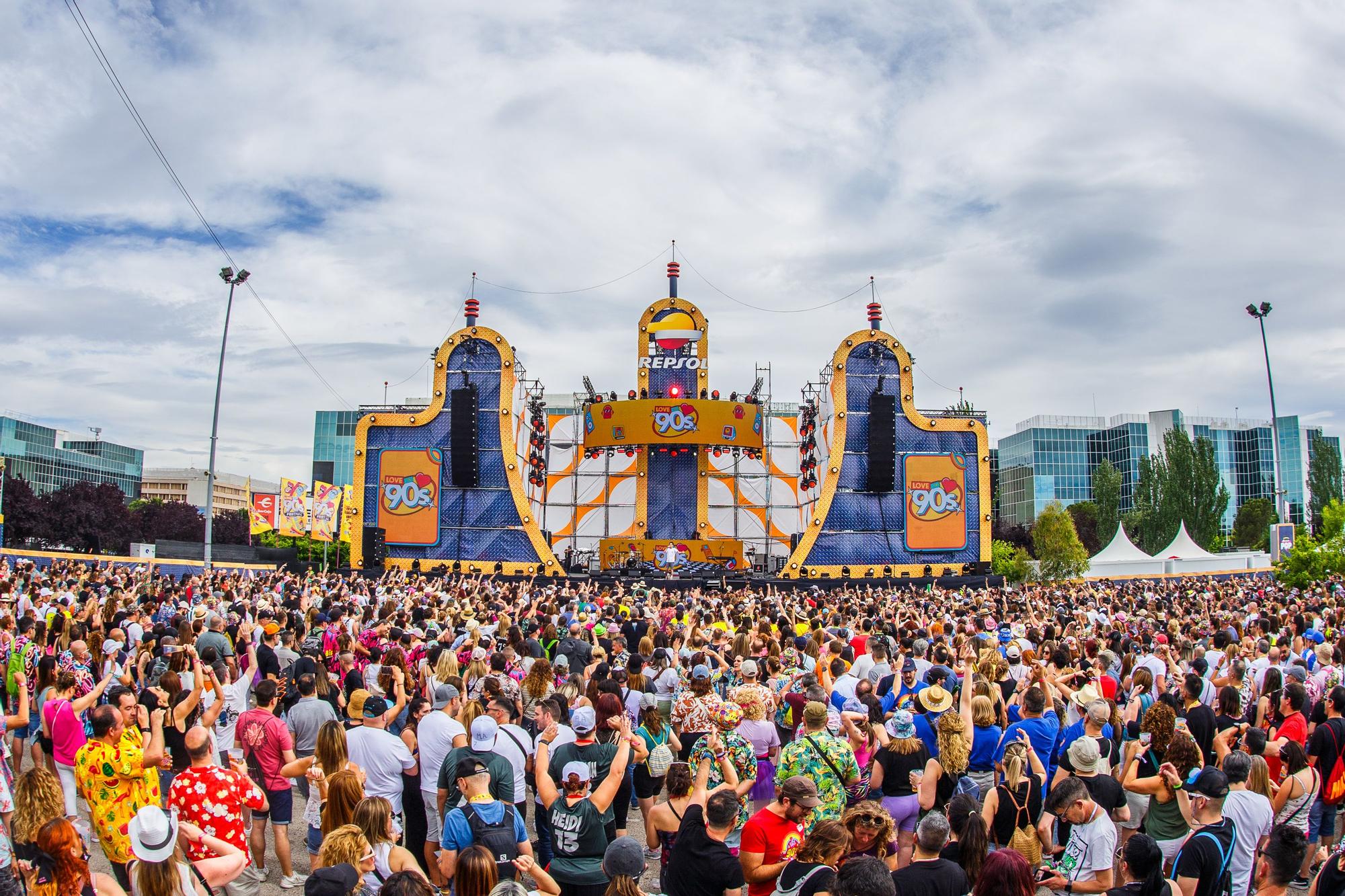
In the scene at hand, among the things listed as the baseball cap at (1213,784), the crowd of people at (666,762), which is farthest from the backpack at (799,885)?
the baseball cap at (1213,784)

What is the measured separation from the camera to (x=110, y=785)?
633 centimetres

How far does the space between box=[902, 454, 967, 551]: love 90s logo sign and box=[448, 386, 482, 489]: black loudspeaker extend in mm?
17142

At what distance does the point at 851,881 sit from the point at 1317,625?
1450 cm

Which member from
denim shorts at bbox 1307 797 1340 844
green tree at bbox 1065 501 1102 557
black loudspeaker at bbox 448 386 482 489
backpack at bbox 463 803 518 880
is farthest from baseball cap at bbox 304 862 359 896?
green tree at bbox 1065 501 1102 557

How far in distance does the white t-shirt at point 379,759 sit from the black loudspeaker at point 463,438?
3139cm

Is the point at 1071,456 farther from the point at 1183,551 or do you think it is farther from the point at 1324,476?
the point at 1183,551

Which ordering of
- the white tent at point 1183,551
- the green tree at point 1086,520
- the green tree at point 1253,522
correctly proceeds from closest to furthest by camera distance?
the white tent at point 1183,551
the green tree at point 1086,520
the green tree at point 1253,522

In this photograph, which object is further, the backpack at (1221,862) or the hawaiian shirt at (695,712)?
the hawaiian shirt at (695,712)

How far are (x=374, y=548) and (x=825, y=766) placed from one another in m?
33.3

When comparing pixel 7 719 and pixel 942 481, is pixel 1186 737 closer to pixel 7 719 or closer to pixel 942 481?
pixel 7 719

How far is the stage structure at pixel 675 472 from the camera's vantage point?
1499 inches

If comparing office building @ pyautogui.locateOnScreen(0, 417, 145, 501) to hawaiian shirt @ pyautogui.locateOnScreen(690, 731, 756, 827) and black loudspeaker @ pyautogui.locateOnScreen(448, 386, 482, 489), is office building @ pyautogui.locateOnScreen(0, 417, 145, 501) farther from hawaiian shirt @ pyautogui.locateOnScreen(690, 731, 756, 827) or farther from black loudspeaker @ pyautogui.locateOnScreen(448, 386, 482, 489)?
hawaiian shirt @ pyautogui.locateOnScreen(690, 731, 756, 827)

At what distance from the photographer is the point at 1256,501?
7862 cm

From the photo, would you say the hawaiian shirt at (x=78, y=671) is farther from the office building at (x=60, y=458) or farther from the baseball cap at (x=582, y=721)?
the office building at (x=60, y=458)
